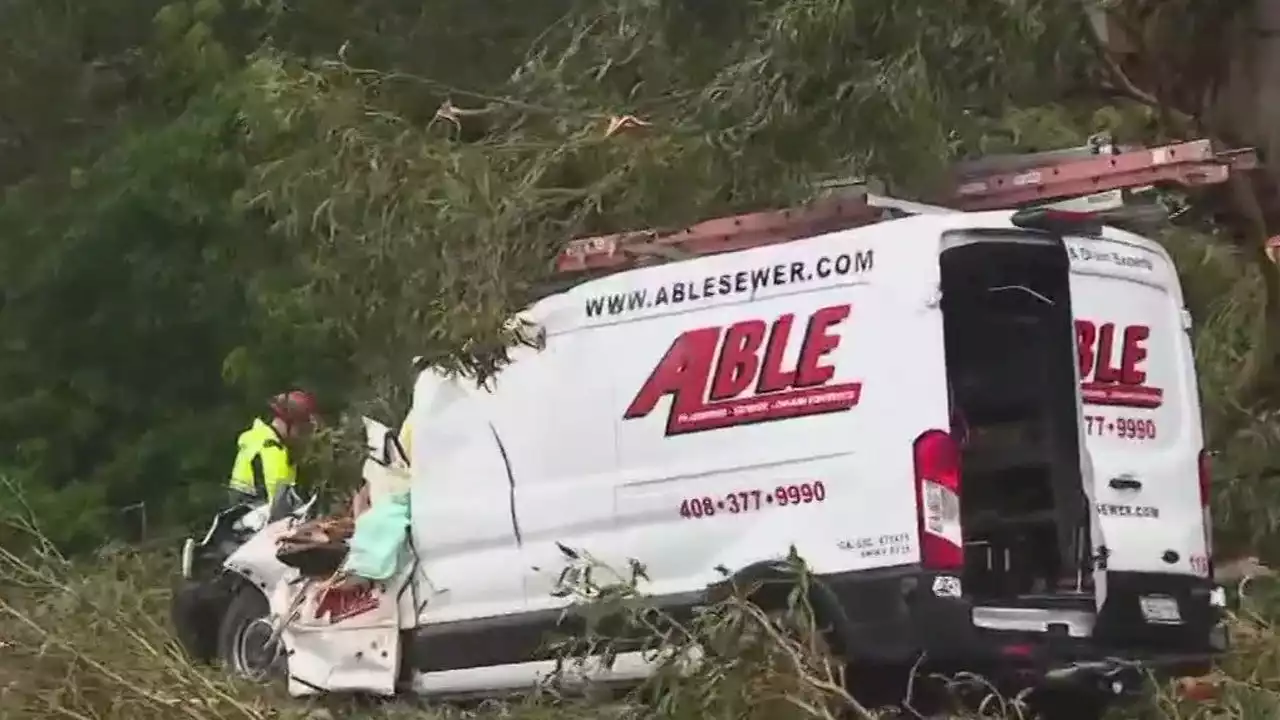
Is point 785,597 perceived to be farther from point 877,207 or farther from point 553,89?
point 553,89

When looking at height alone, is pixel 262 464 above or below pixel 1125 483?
above

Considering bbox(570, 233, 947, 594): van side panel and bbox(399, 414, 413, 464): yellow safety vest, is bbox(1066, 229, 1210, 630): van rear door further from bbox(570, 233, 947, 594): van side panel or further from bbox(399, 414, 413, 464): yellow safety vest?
bbox(399, 414, 413, 464): yellow safety vest

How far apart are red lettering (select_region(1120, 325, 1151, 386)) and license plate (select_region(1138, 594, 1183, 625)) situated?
32.3 inches

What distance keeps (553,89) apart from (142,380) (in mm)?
10458

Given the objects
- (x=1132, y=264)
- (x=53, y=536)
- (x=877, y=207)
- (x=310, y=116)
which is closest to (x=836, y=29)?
(x=877, y=207)

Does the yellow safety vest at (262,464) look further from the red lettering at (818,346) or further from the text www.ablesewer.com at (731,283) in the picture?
the red lettering at (818,346)

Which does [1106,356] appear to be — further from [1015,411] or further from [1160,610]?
[1160,610]

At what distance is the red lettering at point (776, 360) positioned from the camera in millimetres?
6801

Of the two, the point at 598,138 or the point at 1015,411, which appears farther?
the point at 598,138

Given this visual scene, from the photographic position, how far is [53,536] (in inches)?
636

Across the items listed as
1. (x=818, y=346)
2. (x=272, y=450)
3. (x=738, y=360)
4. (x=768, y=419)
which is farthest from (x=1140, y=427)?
(x=272, y=450)

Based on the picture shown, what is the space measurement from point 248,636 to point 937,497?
167 inches

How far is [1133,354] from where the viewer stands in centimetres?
710

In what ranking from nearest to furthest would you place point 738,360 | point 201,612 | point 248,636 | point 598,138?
point 738,360, point 598,138, point 248,636, point 201,612
